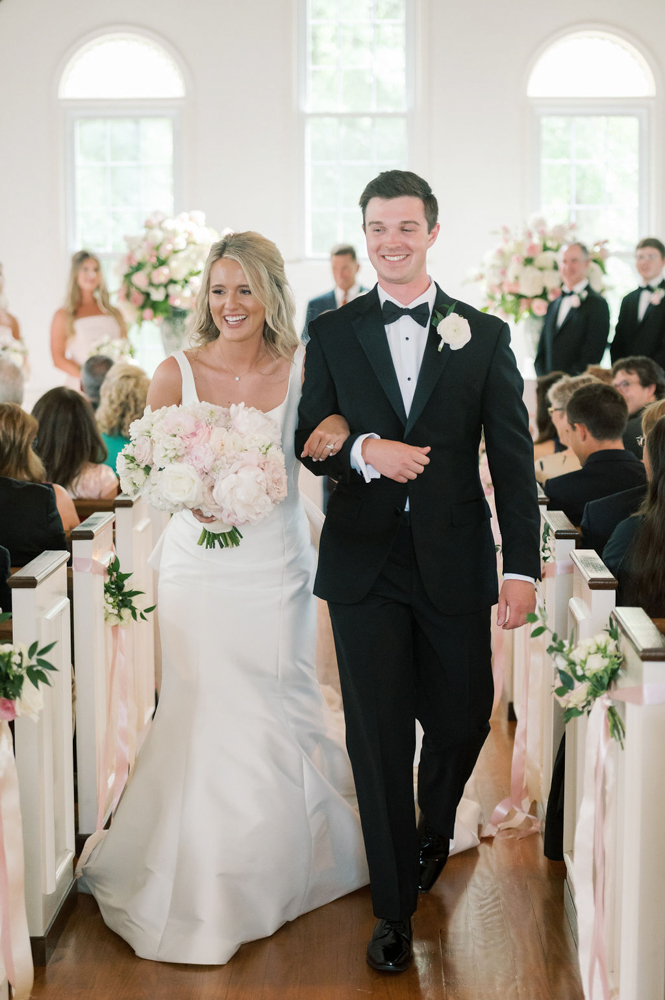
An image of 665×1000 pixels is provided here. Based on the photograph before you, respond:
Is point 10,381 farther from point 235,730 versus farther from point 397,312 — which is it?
point 397,312

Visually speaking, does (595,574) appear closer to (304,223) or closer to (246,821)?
(246,821)

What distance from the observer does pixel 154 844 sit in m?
2.89

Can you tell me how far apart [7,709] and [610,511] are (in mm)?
1898

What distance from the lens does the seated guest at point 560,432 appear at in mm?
4902

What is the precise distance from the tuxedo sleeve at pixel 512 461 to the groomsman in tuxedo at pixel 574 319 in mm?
→ 5127

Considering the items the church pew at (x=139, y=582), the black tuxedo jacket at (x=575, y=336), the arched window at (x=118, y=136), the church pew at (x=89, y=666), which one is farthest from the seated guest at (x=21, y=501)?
the arched window at (x=118, y=136)

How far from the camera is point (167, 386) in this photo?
3182 mm

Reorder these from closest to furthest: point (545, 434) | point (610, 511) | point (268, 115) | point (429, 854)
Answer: point (429, 854), point (610, 511), point (545, 434), point (268, 115)

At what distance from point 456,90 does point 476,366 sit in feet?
26.1

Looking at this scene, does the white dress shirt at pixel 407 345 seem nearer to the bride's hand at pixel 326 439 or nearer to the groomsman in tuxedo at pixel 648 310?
the bride's hand at pixel 326 439

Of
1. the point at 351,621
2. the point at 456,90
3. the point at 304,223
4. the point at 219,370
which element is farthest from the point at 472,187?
the point at 351,621

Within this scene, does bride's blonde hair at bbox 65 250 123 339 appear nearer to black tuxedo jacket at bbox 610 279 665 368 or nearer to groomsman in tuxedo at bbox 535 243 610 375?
groomsman in tuxedo at bbox 535 243 610 375

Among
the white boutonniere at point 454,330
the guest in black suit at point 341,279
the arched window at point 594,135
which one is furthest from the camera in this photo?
the arched window at point 594,135

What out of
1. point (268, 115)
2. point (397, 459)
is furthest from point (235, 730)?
point (268, 115)
